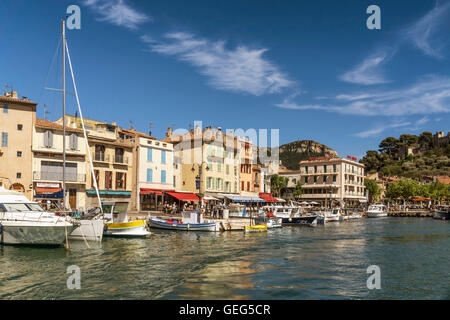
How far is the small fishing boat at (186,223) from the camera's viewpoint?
36688 millimetres

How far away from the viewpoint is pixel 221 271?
17.3 m

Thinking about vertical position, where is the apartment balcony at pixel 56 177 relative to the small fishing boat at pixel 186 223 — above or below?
above

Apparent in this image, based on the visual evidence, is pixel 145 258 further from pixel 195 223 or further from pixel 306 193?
pixel 306 193

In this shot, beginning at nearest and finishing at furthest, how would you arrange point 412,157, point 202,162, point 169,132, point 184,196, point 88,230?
point 88,230 → point 184,196 → point 202,162 → point 169,132 → point 412,157

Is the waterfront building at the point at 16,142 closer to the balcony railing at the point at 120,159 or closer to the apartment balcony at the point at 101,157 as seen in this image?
the apartment balcony at the point at 101,157

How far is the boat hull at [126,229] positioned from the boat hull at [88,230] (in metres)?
3.33

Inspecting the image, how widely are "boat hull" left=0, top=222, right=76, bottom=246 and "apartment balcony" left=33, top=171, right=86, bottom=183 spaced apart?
17.9 meters

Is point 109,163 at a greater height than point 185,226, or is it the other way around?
point 109,163

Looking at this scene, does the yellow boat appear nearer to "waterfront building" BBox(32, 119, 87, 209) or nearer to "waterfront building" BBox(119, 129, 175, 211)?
"waterfront building" BBox(119, 129, 175, 211)

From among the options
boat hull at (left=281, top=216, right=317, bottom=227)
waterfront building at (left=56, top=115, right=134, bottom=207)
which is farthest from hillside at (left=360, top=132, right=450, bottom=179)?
waterfront building at (left=56, top=115, right=134, bottom=207)

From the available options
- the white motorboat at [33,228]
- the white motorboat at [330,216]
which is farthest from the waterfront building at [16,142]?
the white motorboat at [330,216]

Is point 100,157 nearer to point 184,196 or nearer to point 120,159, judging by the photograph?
point 120,159

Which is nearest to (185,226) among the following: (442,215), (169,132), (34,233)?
(34,233)

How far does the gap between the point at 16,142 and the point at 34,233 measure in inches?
797
